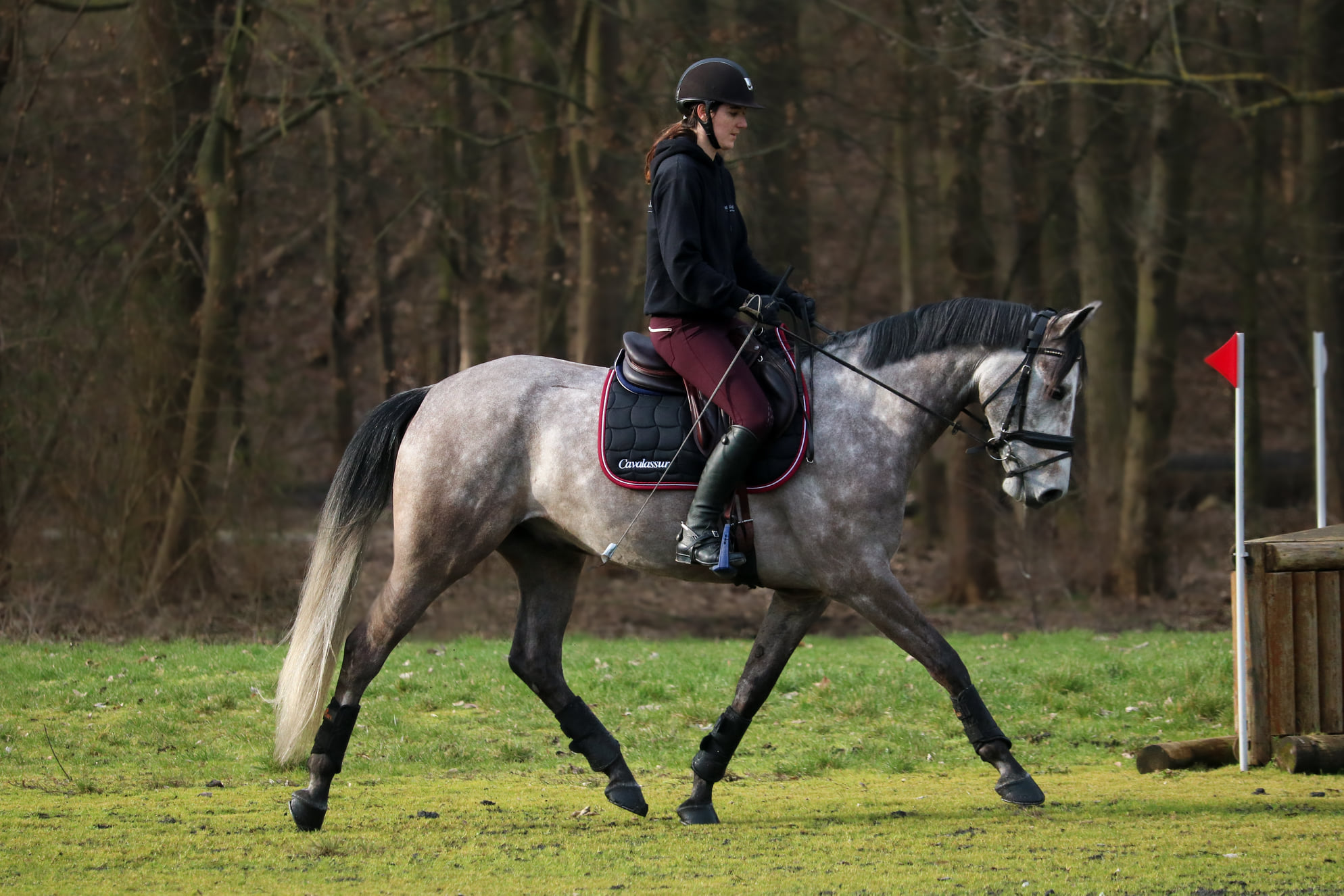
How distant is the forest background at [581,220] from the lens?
44.1 ft

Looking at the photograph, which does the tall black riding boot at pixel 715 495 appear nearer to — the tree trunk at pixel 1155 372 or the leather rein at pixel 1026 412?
the leather rein at pixel 1026 412

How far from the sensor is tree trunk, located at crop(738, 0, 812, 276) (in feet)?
53.0

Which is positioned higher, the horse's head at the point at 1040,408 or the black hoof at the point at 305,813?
the horse's head at the point at 1040,408

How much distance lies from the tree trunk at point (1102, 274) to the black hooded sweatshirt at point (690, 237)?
37.9ft

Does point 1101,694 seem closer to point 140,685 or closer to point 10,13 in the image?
point 140,685

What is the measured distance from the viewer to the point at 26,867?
204 inches

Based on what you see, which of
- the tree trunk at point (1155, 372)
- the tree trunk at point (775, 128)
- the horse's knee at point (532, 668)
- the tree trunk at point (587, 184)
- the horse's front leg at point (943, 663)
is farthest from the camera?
the tree trunk at point (1155, 372)

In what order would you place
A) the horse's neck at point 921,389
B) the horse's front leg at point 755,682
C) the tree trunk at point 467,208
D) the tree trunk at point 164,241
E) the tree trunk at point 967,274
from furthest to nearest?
the tree trunk at point 467,208
the tree trunk at point 967,274
the tree trunk at point 164,241
the horse's front leg at point 755,682
the horse's neck at point 921,389

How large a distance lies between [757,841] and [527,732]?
2.84 meters

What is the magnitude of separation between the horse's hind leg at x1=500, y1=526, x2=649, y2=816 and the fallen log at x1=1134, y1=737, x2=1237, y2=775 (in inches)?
111

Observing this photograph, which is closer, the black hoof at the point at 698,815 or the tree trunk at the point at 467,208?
the black hoof at the point at 698,815

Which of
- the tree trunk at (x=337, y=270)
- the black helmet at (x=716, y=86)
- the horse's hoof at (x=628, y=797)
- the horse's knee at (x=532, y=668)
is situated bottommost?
the horse's hoof at (x=628, y=797)

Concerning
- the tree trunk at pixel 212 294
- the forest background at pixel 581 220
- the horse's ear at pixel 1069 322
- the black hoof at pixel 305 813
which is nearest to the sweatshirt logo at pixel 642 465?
the horse's ear at pixel 1069 322

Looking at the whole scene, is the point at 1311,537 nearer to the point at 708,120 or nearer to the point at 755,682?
the point at 755,682
